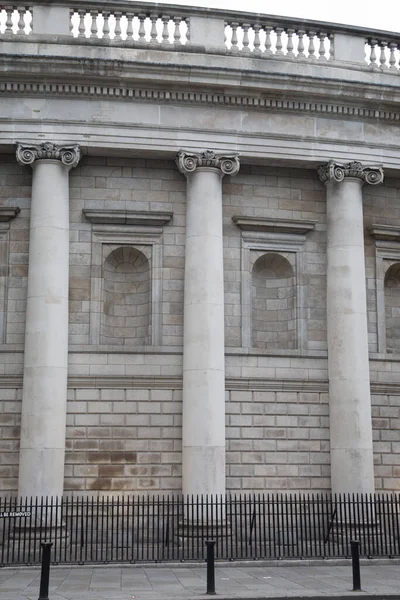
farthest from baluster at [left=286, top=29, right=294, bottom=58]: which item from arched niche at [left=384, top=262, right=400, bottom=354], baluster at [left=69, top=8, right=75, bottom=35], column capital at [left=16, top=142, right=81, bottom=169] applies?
arched niche at [left=384, top=262, right=400, bottom=354]

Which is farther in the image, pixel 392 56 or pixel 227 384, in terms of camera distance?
pixel 392 56

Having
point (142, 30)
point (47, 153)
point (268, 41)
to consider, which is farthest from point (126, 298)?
point (268, 41)

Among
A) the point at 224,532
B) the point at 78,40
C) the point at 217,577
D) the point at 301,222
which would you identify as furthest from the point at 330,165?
the point at 217,577

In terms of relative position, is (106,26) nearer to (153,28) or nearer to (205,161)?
(153,28)

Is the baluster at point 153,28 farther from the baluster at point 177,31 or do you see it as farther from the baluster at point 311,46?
the baluster at point 311,46

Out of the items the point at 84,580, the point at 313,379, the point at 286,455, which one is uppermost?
the point at 313,379

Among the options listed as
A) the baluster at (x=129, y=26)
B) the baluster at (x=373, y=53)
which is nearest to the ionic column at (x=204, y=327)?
the baluster at (x=129, y=26)

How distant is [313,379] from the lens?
80.3ft

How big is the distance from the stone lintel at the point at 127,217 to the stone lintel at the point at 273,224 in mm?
2122

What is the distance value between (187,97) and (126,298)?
600 cm

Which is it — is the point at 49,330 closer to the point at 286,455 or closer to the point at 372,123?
the point at 286,455

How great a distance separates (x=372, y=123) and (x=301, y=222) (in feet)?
12.0

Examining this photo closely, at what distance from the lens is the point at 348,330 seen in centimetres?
2402

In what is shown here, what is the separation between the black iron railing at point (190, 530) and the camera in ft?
66.0
